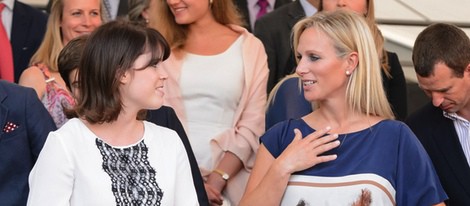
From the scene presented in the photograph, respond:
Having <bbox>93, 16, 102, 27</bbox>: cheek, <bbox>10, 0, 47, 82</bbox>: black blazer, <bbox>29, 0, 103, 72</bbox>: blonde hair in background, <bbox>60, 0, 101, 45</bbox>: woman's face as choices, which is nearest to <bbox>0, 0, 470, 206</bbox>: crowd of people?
<bbox>29, 0, 103, 72</bbox>: blonde hair in background

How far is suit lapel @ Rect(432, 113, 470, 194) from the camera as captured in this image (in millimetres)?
5207

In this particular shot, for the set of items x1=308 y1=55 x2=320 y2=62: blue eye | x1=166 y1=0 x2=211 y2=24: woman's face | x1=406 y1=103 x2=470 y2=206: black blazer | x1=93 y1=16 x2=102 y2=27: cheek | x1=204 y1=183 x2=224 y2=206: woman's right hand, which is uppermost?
x1=308 y1=55 x2=320 y2=62: blue eye

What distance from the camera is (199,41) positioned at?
5.90 meters

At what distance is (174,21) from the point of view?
5.93m

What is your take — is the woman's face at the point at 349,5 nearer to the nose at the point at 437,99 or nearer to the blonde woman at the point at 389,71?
the blonde woman at the point at 389,71

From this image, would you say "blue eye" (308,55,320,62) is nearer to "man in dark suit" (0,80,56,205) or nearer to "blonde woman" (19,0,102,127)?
"man in dark suit" (0,80,56,205)

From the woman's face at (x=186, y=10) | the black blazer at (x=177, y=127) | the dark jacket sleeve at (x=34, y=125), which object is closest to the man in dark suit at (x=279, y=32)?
the woman's face at (x=186, y=10)

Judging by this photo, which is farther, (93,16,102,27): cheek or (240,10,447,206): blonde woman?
(93,16,102,27): cheek

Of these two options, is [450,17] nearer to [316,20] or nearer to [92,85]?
[316,20]

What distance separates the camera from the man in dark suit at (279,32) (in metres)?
6.29

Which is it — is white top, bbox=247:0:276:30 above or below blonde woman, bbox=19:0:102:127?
below

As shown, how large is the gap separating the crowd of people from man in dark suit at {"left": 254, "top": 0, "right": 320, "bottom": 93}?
0.65 m

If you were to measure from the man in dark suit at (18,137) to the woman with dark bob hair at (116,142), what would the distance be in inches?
13.8

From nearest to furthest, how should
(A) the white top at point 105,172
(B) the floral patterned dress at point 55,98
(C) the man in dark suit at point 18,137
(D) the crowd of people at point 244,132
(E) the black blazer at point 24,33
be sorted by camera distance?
(A) the white top at point 105,172, (D) the crowd of people at point 244,132, (C) the man in dark suit at point 18,137, (B) the floral patterned dress at point 55,98, (E) the black blazer at point 24,33
